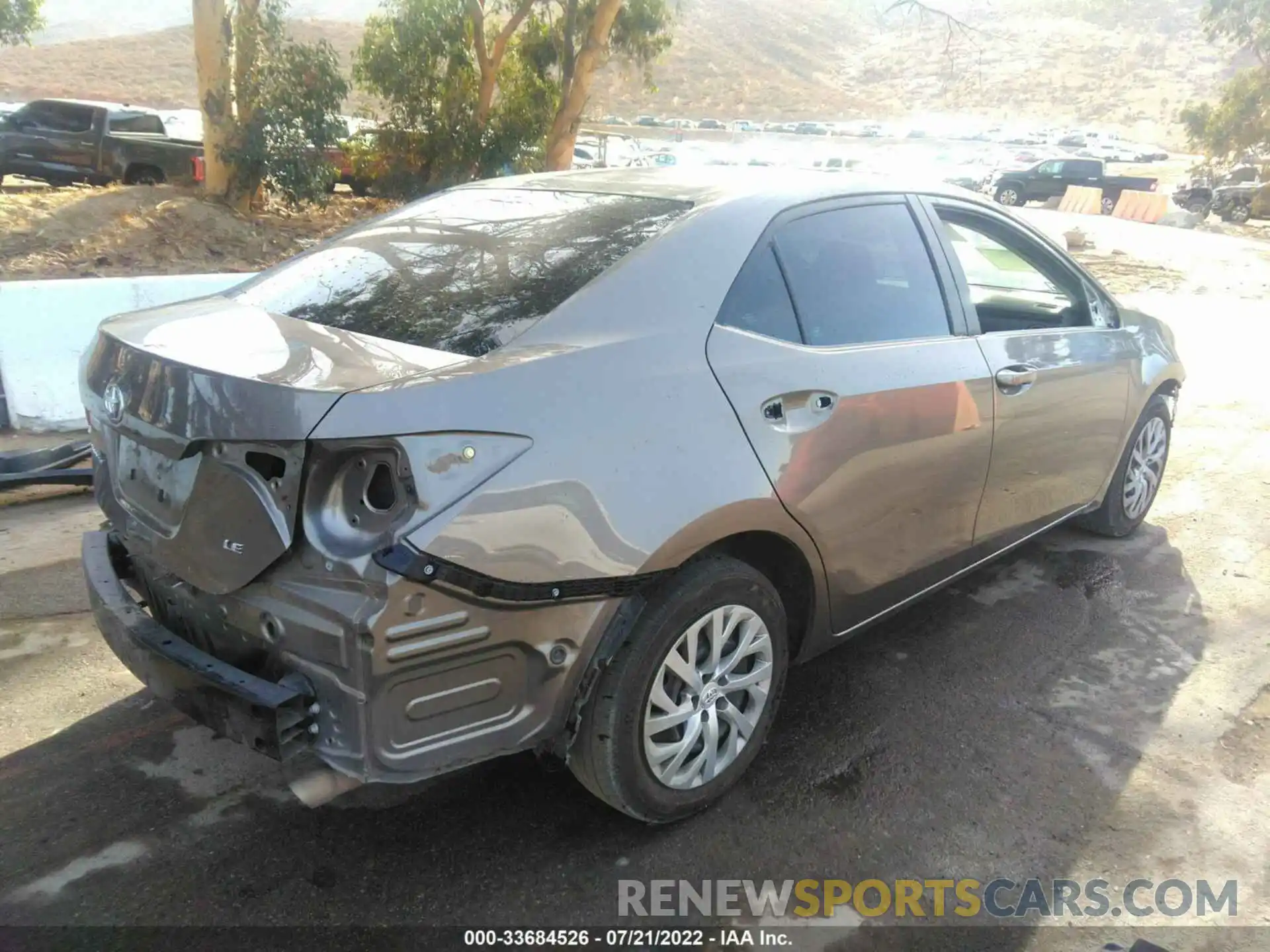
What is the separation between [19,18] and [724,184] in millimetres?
28522

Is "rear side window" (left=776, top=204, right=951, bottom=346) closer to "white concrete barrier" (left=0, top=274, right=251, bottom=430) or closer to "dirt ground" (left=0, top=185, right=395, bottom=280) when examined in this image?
"white concrete barrier" (left=0, top=274, right=251, bottom=430)

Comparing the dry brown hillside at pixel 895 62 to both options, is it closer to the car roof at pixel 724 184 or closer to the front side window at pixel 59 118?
the front side window at pixel 59 118

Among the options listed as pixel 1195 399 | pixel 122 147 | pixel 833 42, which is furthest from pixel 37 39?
pixel 1195 399

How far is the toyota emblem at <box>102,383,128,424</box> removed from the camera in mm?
2518

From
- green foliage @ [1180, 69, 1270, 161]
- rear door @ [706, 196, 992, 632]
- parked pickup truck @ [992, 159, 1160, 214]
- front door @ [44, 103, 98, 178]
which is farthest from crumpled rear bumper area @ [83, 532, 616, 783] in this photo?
green foliage @ [1180, 69, 1270, 161]

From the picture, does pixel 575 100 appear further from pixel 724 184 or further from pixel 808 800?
pixel 808 800

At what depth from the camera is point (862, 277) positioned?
3.24 meters

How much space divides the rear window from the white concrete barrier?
362 cm

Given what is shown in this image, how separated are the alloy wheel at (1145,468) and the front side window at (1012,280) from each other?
94 centimetres

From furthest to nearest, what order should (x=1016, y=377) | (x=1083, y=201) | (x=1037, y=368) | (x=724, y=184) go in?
(x=1083, y=201) → (x=1037, y=368) → (x=1016, y=377) → (x=724, y=184)

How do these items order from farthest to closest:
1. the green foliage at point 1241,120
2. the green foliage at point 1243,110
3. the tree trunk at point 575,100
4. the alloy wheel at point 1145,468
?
1. the green foliage at point 1243,110
2. the green foliage at point 1241,120
3. the tree trunk at point 575,100
4. the alloy wheel at point 1145,468

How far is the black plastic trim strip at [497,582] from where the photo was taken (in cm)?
206

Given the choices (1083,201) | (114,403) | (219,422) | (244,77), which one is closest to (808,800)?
(219,422)

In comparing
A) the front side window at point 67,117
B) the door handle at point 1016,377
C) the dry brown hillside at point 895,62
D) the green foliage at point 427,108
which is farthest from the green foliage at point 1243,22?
the door handle at point 1016,377
